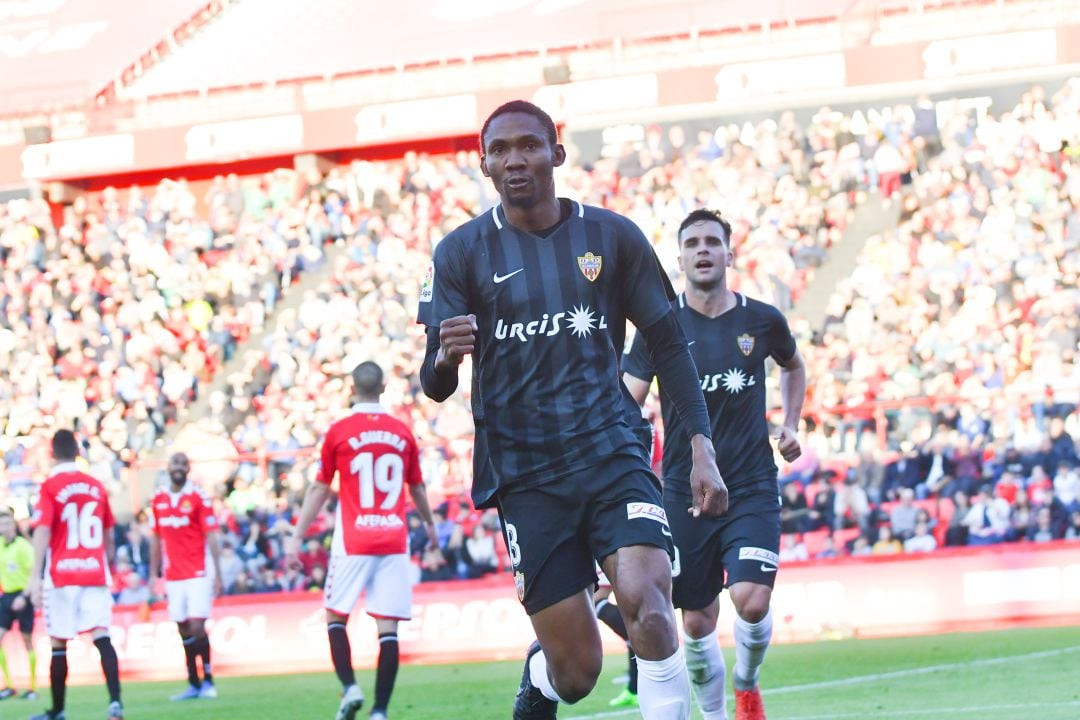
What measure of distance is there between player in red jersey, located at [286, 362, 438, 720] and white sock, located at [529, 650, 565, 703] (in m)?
4.29

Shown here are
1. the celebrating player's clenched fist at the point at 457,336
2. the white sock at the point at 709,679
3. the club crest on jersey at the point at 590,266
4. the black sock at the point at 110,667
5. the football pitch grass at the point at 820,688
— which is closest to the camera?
the celebrating player's clenched fist at the point at 457,336

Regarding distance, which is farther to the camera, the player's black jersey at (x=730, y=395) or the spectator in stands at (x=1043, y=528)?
the spectator in stands at (x=1043, y=528)

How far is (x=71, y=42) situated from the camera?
3506 cm

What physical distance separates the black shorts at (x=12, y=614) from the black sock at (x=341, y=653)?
741 centimetres

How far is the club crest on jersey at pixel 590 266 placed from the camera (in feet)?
19.2

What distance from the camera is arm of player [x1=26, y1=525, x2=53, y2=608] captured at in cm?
1242

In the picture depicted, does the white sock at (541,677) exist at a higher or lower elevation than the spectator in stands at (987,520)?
higher

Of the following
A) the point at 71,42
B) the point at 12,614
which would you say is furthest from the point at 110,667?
the point at 71,42

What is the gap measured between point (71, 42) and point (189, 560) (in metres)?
22.7

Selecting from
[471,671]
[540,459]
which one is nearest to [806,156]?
[471,671]

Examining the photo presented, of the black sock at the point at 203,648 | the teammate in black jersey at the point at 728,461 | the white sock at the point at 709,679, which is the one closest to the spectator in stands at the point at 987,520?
the black sock at the point at 203,648

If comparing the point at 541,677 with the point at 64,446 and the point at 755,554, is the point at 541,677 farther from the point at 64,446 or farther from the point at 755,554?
the point at 64,446

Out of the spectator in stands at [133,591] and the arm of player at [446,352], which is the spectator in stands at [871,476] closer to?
the spectator in stands at [133,591]

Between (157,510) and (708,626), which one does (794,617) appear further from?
(708,626)
